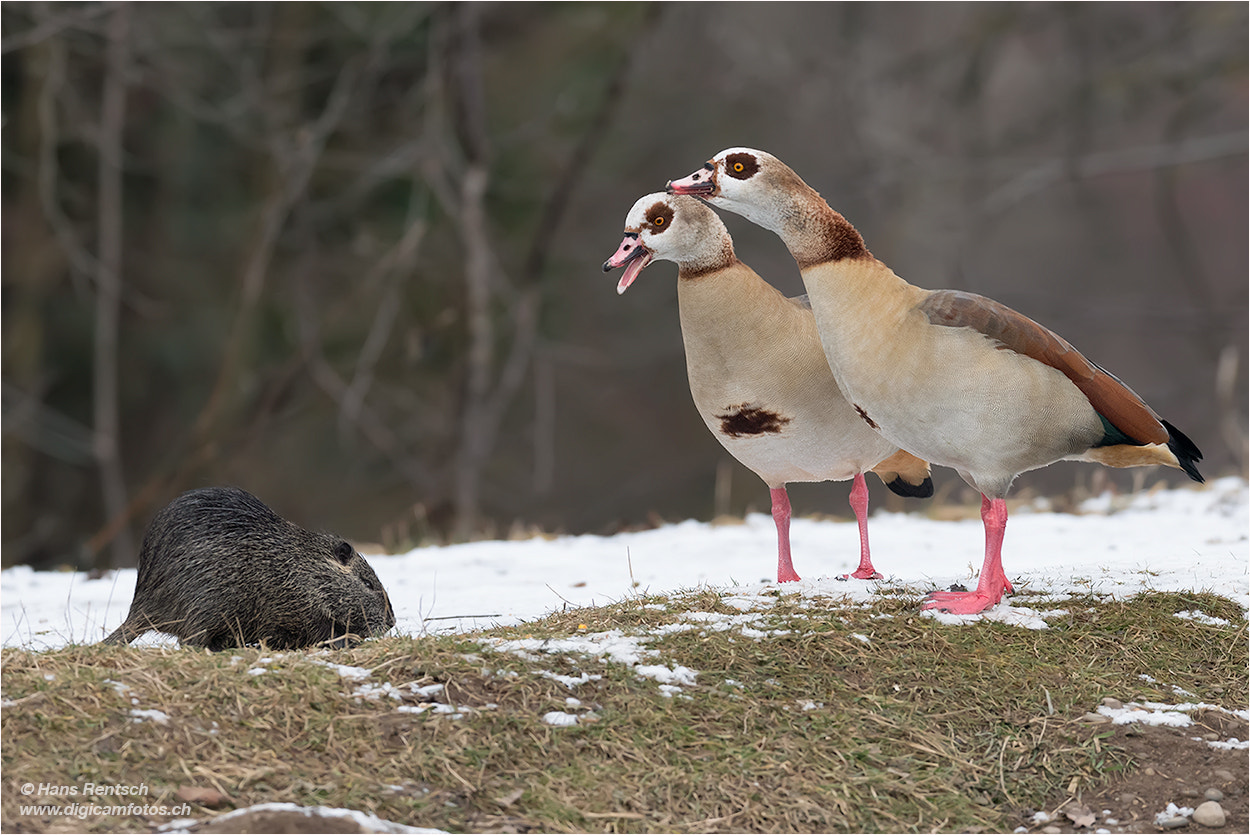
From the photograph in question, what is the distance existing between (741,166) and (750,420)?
1.00m

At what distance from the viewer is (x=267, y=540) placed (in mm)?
4676

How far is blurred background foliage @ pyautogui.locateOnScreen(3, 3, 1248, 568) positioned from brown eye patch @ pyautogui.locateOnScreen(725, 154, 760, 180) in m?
6.96

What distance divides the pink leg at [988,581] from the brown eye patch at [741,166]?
4.94 feet

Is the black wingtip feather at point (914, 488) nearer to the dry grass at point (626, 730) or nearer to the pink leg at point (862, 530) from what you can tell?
the pink leg at point (862, 530)

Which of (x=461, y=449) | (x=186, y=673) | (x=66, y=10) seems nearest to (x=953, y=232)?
(x=461, y=449)

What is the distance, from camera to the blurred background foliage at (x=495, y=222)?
12461 millimetres

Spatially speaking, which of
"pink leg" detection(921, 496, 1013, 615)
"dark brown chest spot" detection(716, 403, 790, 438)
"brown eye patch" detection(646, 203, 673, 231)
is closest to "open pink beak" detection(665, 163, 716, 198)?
"brown eye patch" detection(646, 203, 673, 231)

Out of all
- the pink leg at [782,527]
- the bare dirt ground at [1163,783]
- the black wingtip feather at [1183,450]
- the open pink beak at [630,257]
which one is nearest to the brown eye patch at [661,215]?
the open pink beak at [630,257]

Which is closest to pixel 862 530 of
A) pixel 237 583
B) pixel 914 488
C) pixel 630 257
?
pixel 914 488

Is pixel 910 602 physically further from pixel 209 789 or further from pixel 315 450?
pixel 315 450

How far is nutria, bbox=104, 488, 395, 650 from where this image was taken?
14.7 feet

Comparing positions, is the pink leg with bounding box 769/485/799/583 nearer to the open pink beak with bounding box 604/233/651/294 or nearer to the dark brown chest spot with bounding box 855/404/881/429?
the dark brown chest spot with bounding box 855/404/881/429

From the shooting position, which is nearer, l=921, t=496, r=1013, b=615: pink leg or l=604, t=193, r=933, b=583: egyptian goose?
l=921, t=496, r=1013, b=615: pink leg

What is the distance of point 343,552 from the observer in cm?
500
